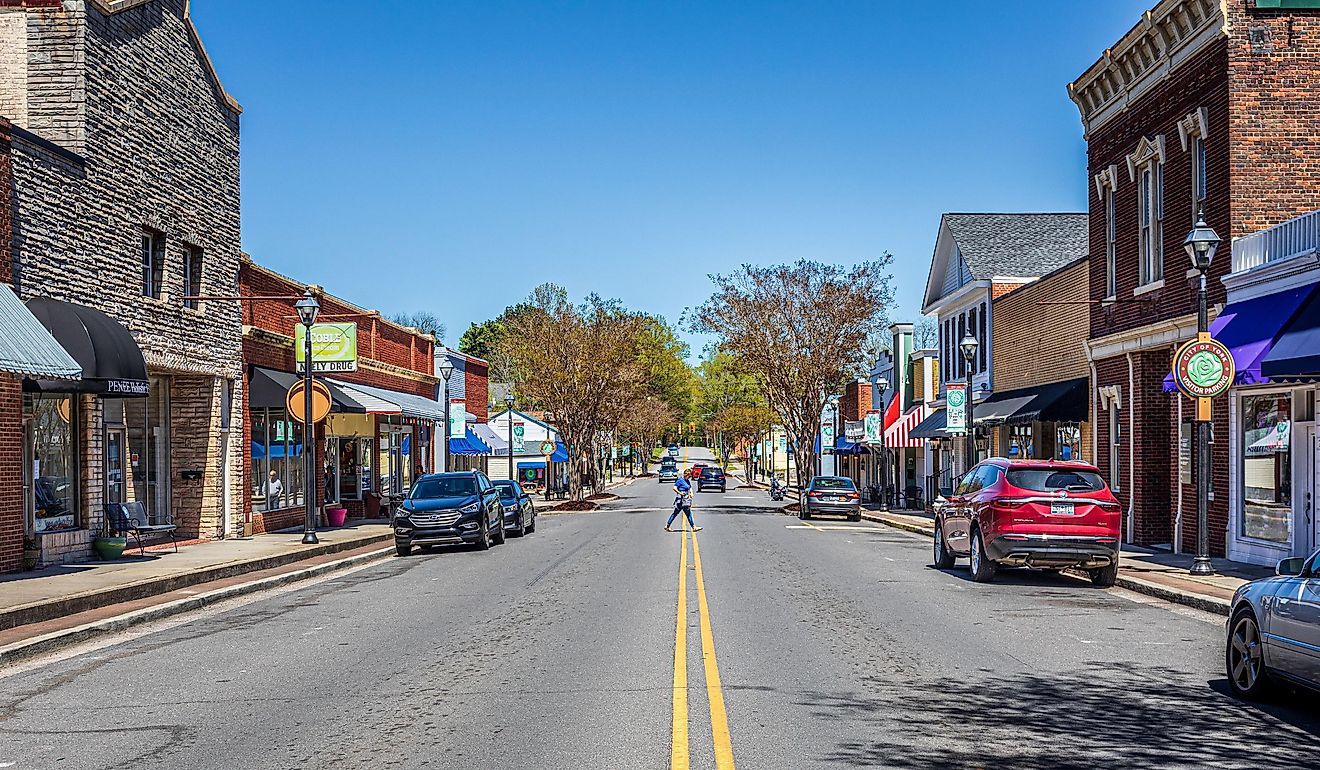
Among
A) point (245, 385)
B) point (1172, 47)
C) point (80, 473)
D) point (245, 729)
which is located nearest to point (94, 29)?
point (80, 473)

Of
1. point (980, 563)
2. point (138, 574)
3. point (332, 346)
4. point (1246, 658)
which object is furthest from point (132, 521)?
point (1246, 658)

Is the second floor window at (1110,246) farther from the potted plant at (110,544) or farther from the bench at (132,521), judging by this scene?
the potted plant at (110,544)

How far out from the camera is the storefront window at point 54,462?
810 inches

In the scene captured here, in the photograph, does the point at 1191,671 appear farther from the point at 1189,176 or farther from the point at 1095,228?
the point at 1095,228

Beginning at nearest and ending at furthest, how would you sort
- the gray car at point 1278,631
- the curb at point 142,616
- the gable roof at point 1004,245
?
the gray car at point 1278,631
the curb at point 142,616
the gable roof at point 1004,245

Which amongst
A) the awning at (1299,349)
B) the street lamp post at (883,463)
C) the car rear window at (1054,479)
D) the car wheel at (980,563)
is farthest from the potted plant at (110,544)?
the street lamp post at (883,463)

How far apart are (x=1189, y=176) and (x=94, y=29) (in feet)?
62.9

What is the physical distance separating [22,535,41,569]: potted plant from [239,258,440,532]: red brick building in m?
7.52

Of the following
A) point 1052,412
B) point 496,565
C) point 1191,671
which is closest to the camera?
point 1191,671

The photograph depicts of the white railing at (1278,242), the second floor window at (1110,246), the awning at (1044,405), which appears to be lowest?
the awning at (1044,405)

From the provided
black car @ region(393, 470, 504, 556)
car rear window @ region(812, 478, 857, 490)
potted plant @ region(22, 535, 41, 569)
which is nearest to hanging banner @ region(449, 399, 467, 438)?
car rear window @ region(812, 478, 857, 490)

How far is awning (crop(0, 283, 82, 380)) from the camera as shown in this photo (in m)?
16.6

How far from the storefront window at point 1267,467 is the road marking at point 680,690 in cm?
951

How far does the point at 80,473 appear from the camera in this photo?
2184 centimetres
